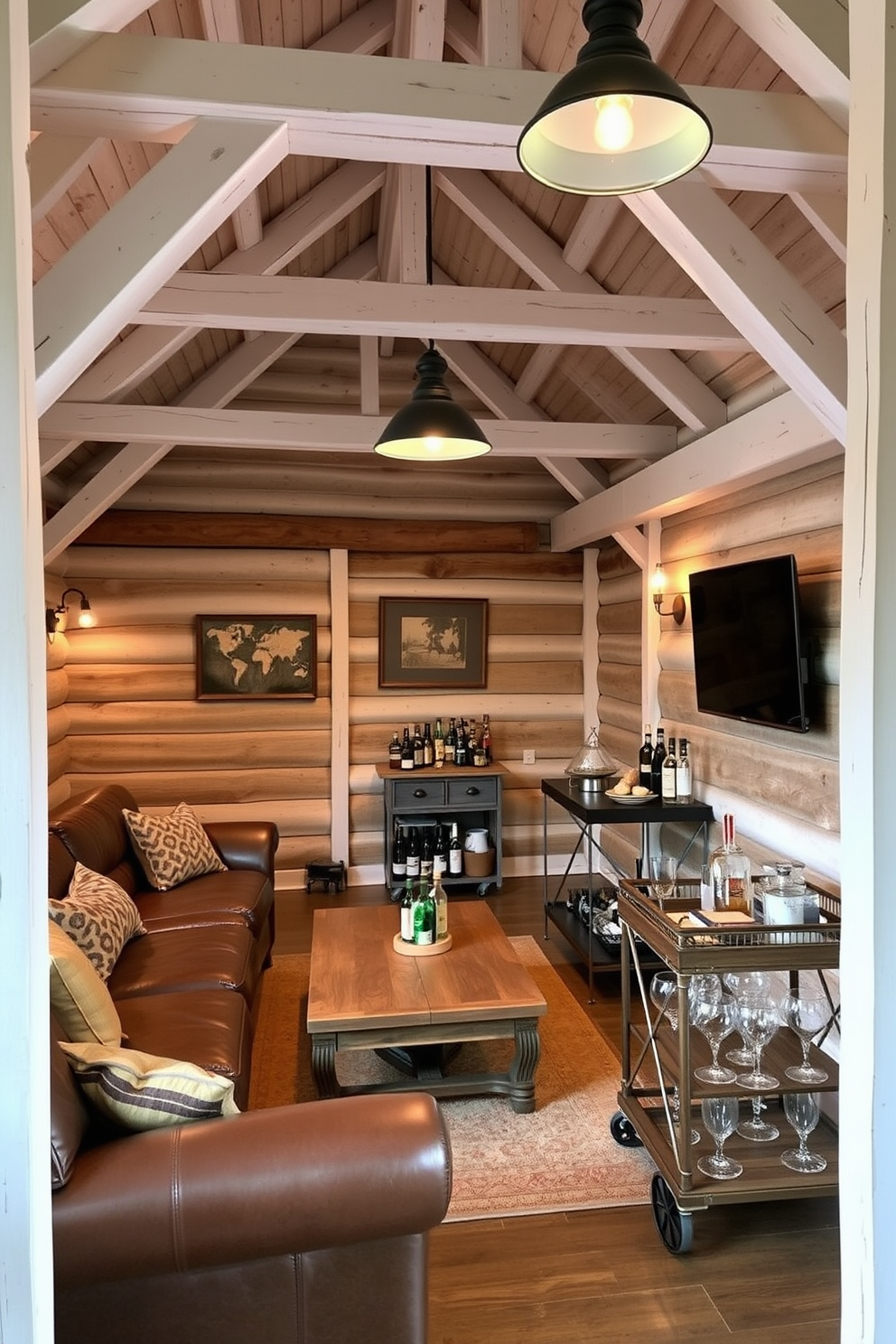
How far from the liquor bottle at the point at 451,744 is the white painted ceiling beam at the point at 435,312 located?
3.07 meters

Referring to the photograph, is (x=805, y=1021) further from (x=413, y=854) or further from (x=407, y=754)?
(x=407, y=754)

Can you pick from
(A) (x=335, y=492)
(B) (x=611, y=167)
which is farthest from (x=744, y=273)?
(A) (x=335, y=492)

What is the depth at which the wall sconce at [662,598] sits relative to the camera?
13.6 ft

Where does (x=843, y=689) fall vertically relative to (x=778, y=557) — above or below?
below

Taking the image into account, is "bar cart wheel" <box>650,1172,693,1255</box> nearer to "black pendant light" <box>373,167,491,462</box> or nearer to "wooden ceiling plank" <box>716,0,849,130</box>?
"black pendant light" <box>373,167,491,462</box>

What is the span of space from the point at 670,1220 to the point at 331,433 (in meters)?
3.53

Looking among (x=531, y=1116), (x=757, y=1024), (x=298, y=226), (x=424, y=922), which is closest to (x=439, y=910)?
(x=424, y=922)

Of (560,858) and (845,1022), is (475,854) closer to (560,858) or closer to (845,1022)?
(560,858)

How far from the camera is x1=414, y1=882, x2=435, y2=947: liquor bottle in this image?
3199mm

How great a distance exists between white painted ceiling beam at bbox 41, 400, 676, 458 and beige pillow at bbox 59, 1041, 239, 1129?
9.56 feet

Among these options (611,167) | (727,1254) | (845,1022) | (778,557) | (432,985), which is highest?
(611,167)

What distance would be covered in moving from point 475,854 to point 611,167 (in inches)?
174

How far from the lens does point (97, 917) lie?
2.82 m

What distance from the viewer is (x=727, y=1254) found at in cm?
222
